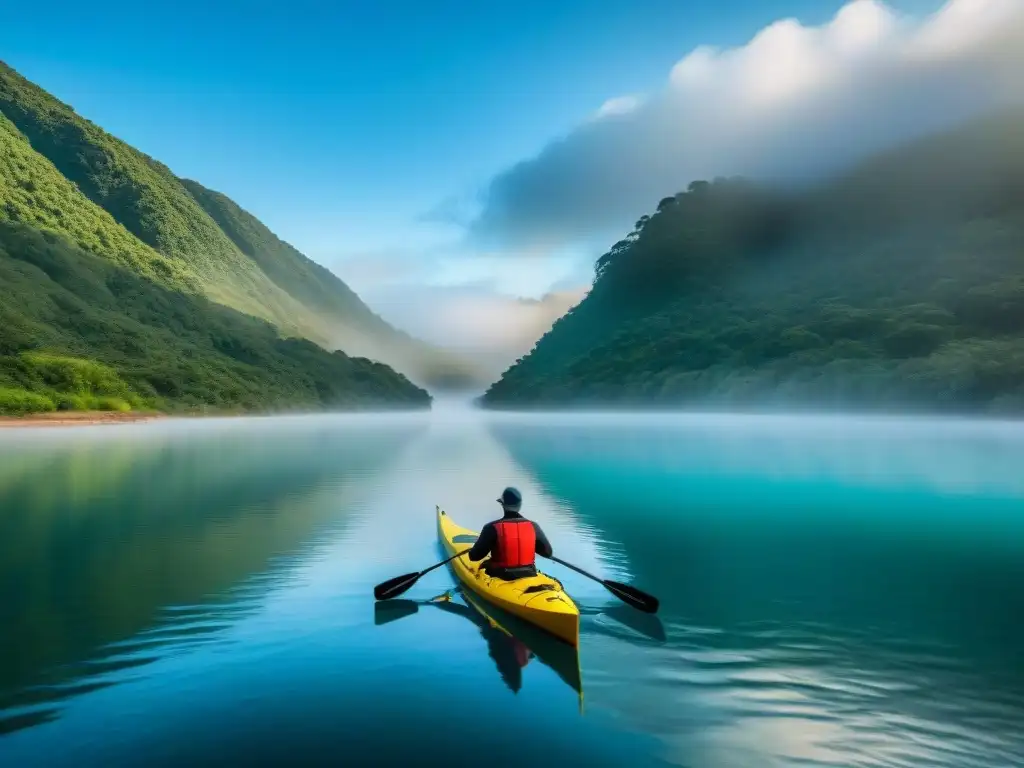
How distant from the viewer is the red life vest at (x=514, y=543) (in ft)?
55.0

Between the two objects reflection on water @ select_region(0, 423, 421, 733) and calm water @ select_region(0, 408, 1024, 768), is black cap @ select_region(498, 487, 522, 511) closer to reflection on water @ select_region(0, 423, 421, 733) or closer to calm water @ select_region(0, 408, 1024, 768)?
calm water @ select_region(0, 408, 1024, 768)

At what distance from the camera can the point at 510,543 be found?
16.9 m

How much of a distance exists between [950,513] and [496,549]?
28.3m

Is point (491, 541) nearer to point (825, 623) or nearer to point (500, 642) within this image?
point (500, 642)

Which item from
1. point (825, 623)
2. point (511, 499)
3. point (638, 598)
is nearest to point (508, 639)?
point (511, 499)

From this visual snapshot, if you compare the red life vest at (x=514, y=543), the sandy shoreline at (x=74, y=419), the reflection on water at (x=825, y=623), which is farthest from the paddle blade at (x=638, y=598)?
the sandy shoreline at (x=74, y=419)

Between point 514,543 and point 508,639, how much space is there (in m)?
2.18

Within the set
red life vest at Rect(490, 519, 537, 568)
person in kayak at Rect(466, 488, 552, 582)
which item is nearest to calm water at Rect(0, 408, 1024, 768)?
person in kayak at Rect(466, 488, 552, 582)

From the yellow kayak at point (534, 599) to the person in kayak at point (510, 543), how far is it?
0.27 meters

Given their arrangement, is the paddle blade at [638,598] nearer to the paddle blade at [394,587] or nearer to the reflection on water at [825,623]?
the reflection on water at [825,623]

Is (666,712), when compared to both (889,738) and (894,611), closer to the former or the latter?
(889,738)

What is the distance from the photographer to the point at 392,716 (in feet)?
38.7

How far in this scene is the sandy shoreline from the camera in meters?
114

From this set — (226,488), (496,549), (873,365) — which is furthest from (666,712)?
(873,365)
